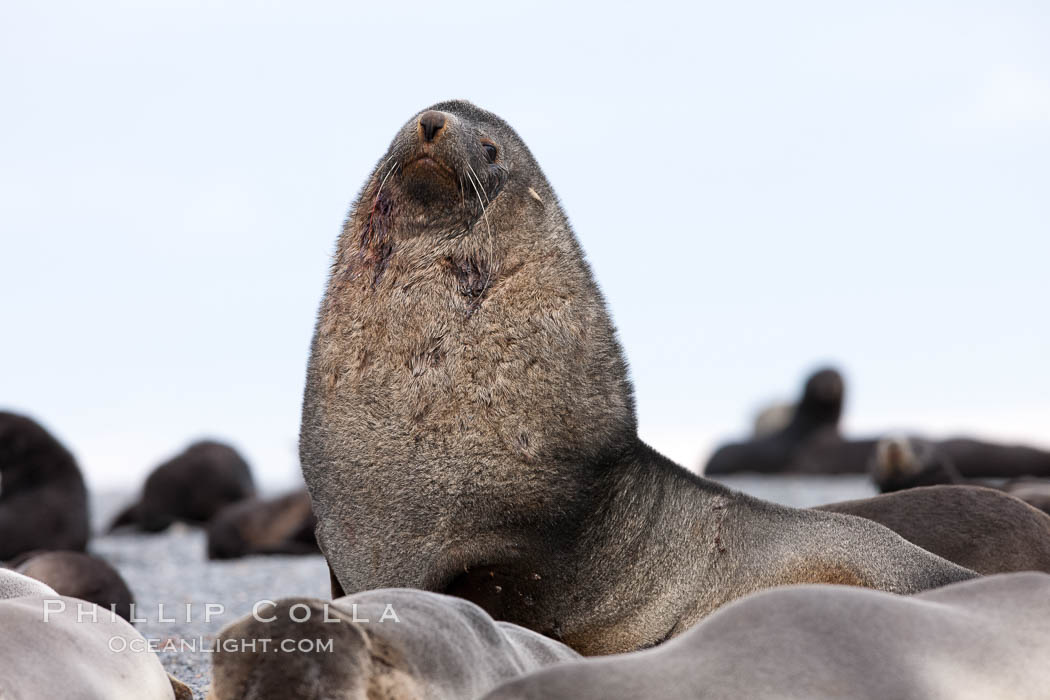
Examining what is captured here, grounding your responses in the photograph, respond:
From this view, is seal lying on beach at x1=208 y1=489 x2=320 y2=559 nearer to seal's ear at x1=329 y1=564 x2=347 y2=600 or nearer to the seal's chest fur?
seal's ear at x1=329 y1=564 x2=347 y2=600

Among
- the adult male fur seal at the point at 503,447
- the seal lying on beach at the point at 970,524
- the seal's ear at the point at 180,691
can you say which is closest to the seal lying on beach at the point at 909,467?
the seal lying on beach at the point at 970,524

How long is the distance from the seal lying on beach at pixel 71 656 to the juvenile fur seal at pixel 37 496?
27.9 feet

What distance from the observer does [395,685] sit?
2.81 metres

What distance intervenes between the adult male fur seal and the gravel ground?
0.88m

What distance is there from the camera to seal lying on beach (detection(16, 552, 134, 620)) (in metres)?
7.13

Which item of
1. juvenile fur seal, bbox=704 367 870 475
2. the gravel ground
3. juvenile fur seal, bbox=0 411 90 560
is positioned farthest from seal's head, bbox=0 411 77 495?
juvenile fur seal, bbox=704 367 870 475

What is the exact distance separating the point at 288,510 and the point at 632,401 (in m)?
9.21

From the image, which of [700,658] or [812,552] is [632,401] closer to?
[812,552]

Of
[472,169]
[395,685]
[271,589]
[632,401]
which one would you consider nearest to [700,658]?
[395,685]

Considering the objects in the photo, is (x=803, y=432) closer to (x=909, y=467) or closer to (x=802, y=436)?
(x=802, y=436)

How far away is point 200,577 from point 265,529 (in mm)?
2797

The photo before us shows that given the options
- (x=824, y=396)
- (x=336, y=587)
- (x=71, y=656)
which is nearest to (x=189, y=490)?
(x=824, y=396)

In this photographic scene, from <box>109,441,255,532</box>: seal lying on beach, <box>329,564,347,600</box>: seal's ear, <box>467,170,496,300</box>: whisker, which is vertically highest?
<box>467,170,496,300</box>: whisker

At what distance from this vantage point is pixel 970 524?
17.8ft
